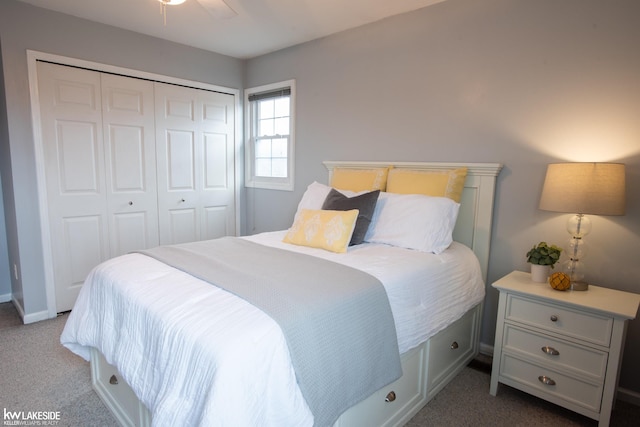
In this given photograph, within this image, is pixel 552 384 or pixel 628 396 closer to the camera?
pixel 552 384

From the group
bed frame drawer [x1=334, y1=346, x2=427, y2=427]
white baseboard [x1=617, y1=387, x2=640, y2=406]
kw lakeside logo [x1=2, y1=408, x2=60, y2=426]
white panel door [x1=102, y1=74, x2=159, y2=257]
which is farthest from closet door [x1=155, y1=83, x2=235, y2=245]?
white baseboard [x1=617, y1=387, x2=640, y2=406]

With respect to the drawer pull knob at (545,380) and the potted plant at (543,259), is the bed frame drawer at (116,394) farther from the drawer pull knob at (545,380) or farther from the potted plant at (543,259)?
the potted plant at (543,259)

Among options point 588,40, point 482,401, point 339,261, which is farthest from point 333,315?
point 588,40

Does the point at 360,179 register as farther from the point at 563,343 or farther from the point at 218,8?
the point at 563,343

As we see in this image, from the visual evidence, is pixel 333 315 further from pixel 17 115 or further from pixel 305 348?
pixel 17 115

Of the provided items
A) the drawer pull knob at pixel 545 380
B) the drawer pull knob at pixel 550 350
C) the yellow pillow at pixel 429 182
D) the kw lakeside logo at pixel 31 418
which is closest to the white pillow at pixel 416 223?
the yellow pillow at pixel 429 182

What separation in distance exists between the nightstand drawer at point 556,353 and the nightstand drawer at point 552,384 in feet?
0.14

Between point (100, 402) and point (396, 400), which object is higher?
point (396, 400)

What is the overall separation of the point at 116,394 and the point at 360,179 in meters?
2.09

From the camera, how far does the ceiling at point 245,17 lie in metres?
2.67

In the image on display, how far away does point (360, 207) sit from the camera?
2.37 metres

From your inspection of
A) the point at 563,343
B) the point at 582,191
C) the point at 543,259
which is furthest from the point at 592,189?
the point at 563,343

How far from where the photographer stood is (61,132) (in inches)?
117

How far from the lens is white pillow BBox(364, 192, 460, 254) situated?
2193mm
